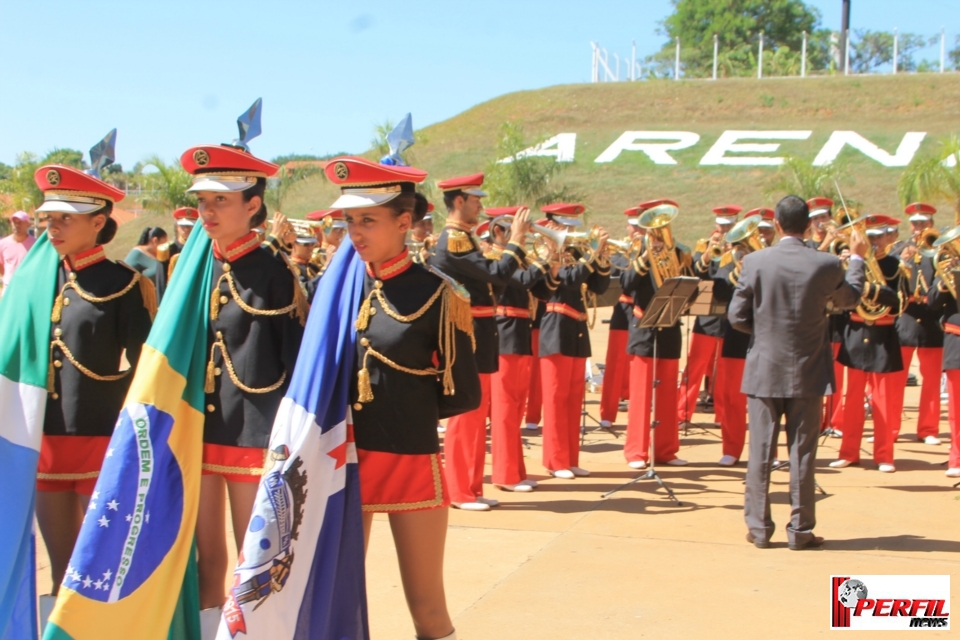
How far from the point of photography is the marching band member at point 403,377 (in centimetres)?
387

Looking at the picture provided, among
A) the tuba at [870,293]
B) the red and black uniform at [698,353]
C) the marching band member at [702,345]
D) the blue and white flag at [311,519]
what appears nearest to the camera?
the blue and white flag at [311,519]

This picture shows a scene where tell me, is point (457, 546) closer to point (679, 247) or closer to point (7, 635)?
point (7, 635)

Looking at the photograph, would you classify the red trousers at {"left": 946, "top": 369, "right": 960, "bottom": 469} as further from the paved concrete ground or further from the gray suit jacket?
the gray suit jacket

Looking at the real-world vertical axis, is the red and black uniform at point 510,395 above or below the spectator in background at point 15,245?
below

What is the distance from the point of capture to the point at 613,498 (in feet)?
25.7

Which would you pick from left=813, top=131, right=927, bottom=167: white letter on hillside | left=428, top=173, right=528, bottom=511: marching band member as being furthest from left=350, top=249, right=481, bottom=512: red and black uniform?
left=813, top=131, right=927, bottom=167: white letter on hillside

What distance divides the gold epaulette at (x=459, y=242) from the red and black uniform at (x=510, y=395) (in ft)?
2.75

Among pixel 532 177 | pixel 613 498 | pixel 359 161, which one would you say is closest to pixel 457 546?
pixel 613 498

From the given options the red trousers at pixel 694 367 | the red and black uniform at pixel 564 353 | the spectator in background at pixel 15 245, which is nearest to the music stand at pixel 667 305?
the red and black uniform at pixel 564 353

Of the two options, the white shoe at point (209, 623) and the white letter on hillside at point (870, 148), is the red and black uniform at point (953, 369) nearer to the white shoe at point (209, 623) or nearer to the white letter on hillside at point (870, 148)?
the white shoe at point (209, 623)

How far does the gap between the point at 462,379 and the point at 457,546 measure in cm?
283

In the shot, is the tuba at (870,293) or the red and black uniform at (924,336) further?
the red and black uniform at (924,336)

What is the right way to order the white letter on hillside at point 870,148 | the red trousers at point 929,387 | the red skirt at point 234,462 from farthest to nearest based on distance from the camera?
1. the white letter on hillside at point 870,148
2. the red trousers at point 929,387
3. the red skirt at point 234,462

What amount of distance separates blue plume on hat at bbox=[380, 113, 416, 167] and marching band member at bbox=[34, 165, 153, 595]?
1407 mm
